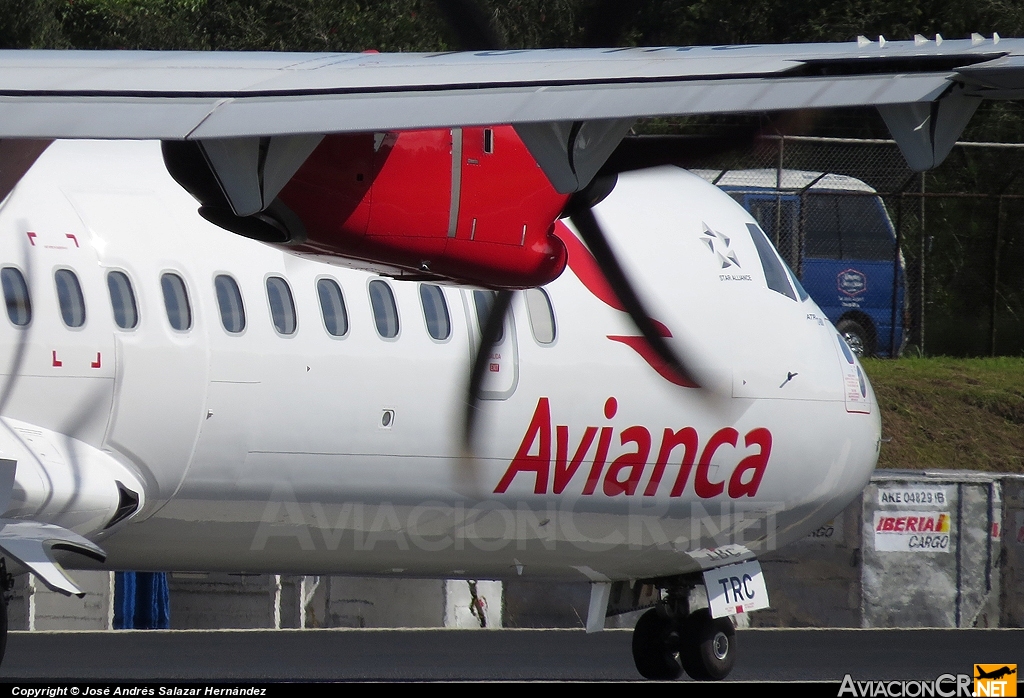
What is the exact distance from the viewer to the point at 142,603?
16.7 meters

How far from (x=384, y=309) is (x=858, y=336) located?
1544cm

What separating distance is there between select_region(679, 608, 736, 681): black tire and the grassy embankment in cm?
998

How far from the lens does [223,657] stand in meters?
13.6

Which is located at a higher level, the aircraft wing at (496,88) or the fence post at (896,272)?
the fence post at (896,272)

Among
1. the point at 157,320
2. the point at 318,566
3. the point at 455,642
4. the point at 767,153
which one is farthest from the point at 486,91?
the point at 455,642

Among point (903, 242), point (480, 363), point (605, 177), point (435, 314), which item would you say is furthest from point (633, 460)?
point (903, 242)

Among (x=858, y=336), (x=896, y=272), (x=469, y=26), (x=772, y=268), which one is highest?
(x=896, y=272)

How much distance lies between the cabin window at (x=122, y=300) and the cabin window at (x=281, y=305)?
2.88 ft

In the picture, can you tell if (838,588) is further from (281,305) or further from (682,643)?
(281,305)

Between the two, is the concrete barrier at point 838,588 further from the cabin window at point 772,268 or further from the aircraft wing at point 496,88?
the aircraft wing at point 496,88

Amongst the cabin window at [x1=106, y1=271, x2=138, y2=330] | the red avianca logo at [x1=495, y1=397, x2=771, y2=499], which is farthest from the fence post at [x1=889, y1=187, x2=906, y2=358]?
the cabin window at [x1=106, y1=271, x2=138, y2=330]

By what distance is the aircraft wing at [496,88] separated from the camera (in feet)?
18.0

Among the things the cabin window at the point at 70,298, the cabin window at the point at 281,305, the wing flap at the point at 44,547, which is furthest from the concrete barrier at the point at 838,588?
the wing flap at the point at 44,547

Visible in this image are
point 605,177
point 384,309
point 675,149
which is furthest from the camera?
point 384,309
